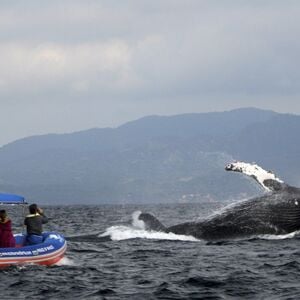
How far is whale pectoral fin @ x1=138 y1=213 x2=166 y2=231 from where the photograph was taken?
23.4 metres

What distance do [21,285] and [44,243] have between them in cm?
289

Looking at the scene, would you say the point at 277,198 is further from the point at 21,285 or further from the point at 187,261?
the point at 21,285

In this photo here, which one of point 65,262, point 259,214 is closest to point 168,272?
point 65,262

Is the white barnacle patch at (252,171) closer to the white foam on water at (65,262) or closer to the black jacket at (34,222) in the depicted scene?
the white foam on water at (65,262)

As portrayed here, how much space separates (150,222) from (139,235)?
1.04m

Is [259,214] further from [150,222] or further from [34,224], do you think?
[34,224]

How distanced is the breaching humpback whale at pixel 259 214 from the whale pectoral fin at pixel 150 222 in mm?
2026

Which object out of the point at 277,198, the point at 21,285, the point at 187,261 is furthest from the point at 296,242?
the point at 21,285

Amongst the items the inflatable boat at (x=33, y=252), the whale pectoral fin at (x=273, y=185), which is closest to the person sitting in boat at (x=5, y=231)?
the inflatable boat at (x=33, y=252)

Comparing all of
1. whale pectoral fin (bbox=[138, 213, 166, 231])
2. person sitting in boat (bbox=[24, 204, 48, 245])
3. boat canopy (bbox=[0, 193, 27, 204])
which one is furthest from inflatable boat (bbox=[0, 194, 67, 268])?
whale pectoral fin (bbox=[138, 213, 166, 231])

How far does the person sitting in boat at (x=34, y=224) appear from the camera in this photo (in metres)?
16.8

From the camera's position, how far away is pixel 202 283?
1375cm

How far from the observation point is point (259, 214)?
20.8 m

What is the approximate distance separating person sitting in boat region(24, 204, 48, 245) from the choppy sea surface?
84cm
